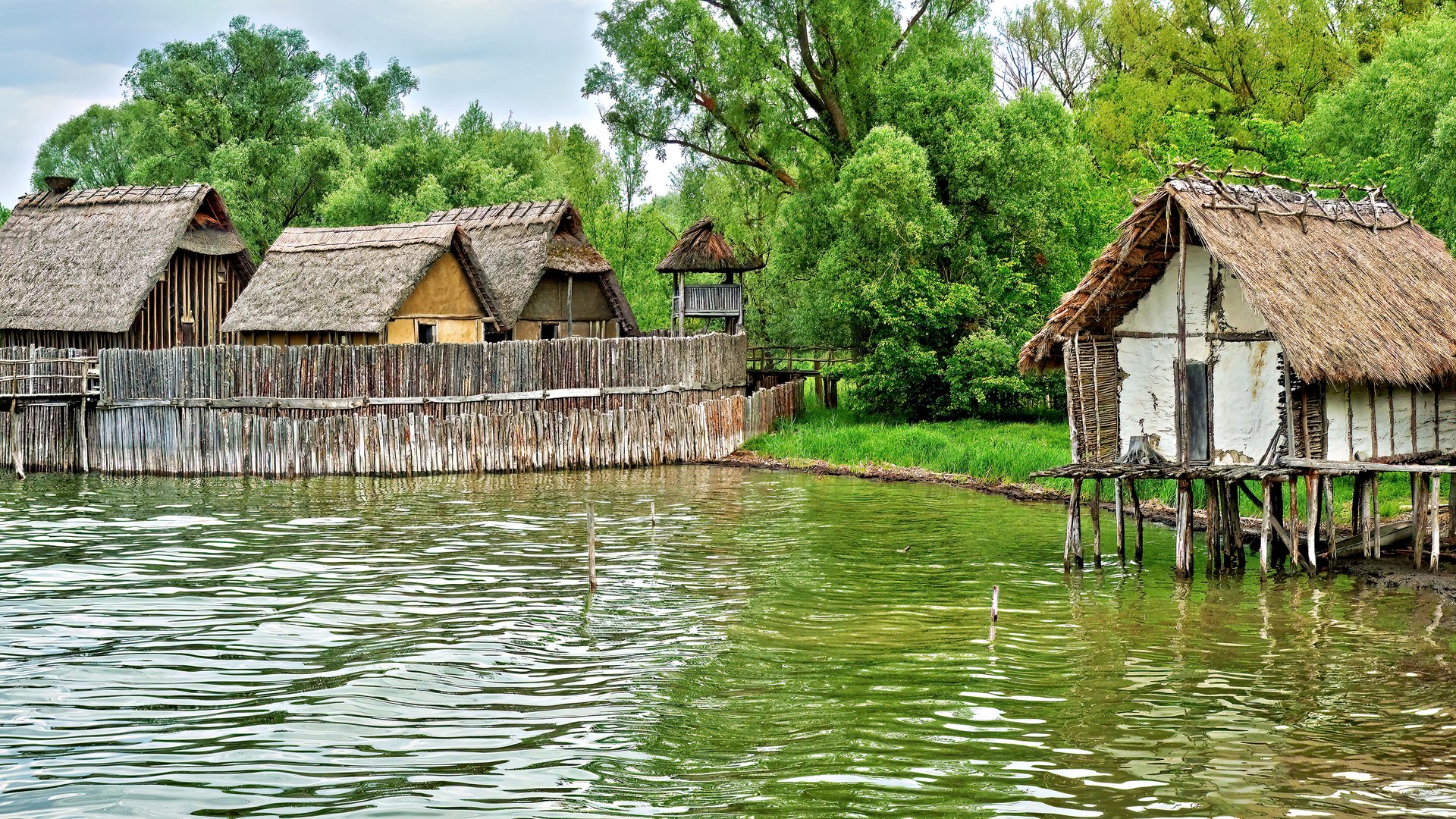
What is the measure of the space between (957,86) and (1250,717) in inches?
1073

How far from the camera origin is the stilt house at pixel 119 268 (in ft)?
115

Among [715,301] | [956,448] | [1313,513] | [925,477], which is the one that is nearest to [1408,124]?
[956,448]

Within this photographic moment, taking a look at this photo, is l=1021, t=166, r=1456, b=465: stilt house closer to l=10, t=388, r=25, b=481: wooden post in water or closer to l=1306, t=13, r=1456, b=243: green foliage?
l=1306, t=13, r=1456, b=243: green foliage

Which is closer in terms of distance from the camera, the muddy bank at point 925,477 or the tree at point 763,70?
the muddy bank at point 925,477

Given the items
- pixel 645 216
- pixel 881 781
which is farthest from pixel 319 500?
pixel 645 216

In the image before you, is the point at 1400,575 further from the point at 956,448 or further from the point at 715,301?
the point at 715,301

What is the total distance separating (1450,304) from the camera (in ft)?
64.5

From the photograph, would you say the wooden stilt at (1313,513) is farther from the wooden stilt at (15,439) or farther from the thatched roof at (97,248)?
the thatched roof at (97,248)

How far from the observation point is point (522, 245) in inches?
1622

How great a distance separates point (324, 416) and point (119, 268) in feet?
31.3

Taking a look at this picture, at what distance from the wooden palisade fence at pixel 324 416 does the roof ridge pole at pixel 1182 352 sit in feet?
51.0

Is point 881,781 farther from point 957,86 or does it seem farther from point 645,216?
point 645,216

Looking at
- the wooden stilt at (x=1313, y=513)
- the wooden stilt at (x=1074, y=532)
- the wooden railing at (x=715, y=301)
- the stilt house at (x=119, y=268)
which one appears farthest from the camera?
the wooden railing at (x=715, y=301)

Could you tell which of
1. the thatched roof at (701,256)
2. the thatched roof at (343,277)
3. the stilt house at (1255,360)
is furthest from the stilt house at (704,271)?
the stilt house at (1255,360)
